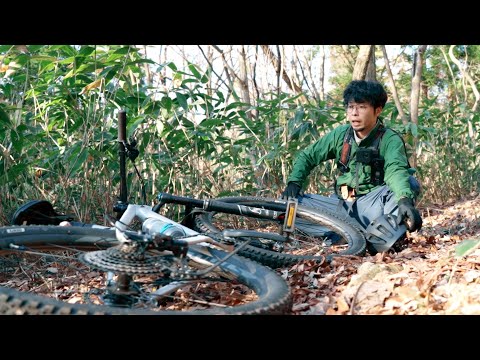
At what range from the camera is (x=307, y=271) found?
333cm

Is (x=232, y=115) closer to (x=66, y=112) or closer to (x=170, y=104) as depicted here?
(x=170, y=104)

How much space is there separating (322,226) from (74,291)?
6.92 ft

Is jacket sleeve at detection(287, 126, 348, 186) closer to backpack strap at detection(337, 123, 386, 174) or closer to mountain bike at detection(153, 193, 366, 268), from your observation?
backpack strap at detection(337, 123, 386, 174)

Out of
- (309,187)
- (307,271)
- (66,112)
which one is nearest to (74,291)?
(307,271)

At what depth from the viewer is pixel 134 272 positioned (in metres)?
2.29

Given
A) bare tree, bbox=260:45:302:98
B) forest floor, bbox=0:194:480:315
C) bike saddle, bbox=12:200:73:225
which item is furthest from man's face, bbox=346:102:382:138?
bare tree, bbox=260:45:302:98

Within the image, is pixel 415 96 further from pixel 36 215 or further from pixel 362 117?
pixel 36 215

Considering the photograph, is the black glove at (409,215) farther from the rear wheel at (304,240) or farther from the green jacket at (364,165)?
the rear wheel at (304,240)

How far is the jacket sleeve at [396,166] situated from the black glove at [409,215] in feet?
0.33

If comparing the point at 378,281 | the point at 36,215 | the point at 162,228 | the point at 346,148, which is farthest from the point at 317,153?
the point at 36,215

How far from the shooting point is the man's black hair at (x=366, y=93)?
4590 mm

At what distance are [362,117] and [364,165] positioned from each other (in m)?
0.38

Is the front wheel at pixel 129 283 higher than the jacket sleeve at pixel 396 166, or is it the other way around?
the jacket sleeve at pixel 396 166

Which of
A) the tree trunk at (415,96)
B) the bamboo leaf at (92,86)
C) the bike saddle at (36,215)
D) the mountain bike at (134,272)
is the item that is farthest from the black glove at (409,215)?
the tree trunk at (415,96)
